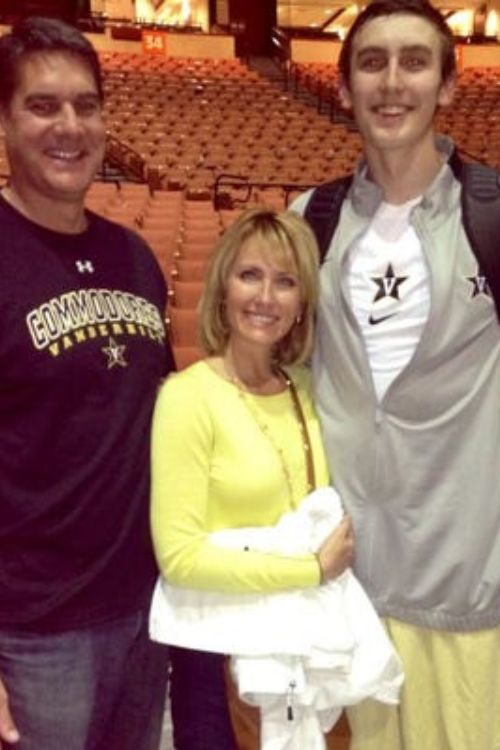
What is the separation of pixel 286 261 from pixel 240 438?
1.01 ft

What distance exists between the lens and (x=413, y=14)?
1592 mm

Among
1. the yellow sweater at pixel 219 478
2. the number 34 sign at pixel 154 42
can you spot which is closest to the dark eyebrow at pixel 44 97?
the yellow sweater at pixel 219 478

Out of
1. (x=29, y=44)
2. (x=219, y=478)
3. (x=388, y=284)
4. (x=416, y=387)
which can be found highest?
(x=29, y=44)

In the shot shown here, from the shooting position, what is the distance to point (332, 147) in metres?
12.9

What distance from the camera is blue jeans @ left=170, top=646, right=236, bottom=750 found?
5.66ft

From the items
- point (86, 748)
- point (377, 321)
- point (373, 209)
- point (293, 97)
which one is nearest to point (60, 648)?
point (86, 748)

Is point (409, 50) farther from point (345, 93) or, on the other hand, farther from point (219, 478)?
point (219, 478)

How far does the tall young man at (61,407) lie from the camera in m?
1.39

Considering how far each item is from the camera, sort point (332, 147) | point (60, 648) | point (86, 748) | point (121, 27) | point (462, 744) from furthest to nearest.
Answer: point (121, 27)
point (332, 147)
point (462, 744)
point (86, 748)
point (60, 648)

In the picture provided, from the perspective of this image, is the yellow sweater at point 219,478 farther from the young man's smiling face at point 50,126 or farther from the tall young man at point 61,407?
the young man's smiling face at point 50,126

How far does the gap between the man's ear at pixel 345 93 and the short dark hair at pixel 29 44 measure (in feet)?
1.55

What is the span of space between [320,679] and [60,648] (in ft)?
1.39

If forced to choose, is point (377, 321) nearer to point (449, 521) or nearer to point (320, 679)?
point (449, 521)

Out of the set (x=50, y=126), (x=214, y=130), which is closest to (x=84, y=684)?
(x=50, y=126)
